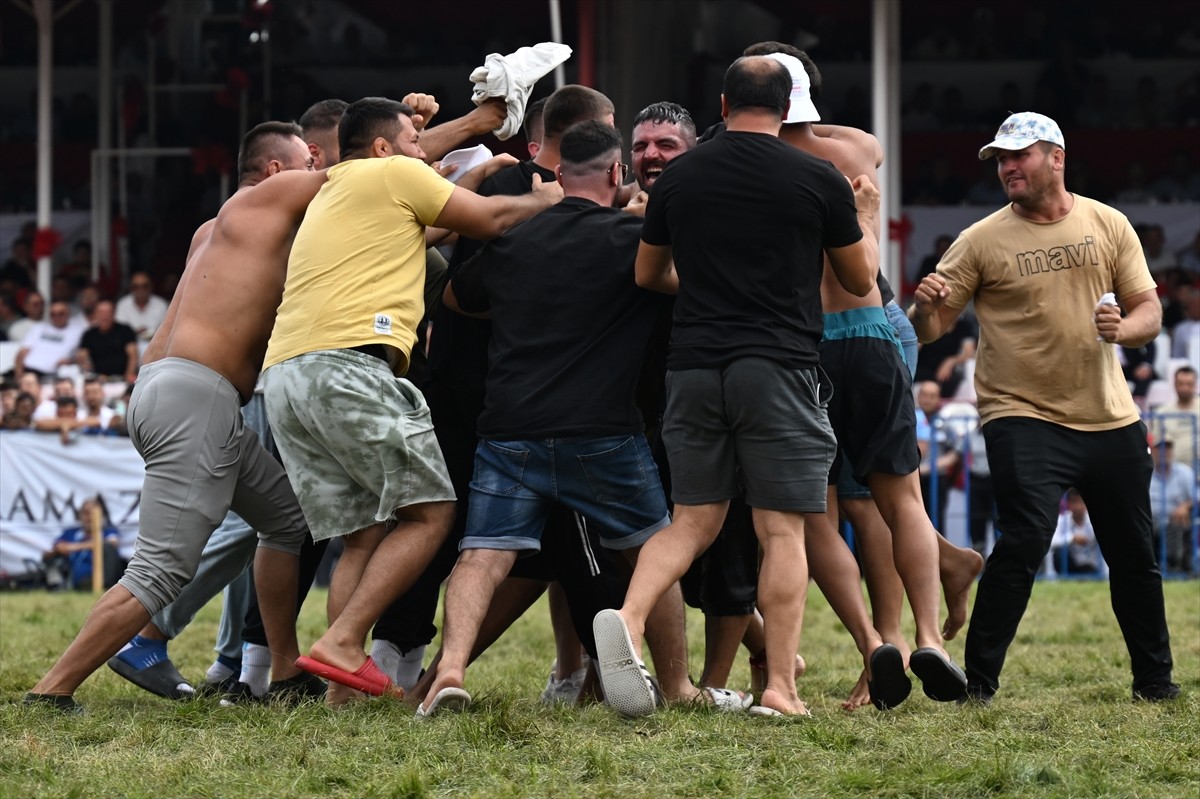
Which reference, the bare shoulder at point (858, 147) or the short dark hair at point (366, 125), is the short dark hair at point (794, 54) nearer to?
the bare shoulder at point (858, 147)

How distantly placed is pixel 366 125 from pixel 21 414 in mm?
9261

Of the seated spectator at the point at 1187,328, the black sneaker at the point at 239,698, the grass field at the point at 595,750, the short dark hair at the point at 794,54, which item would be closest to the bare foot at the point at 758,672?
the grass field at the point at 595,750

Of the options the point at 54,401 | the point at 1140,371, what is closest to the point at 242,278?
the point at 54,401

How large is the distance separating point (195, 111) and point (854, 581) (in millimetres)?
16070

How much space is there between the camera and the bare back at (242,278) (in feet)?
18.9

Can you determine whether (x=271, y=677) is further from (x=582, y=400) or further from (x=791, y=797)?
(x=791, y=797)

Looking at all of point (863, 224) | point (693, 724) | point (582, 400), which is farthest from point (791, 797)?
point (863, 224)

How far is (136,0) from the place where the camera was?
66.3 feet

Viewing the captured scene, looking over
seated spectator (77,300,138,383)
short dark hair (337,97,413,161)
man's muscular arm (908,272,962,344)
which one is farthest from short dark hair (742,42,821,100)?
seated spectator (77,300,138,383)

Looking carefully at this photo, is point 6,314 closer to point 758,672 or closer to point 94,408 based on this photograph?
point 94,408

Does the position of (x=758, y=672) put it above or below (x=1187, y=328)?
below

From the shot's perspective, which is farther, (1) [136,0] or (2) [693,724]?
(1) [136,0]

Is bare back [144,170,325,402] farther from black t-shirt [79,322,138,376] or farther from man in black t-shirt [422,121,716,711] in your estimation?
black t-shirt [79,322,138,376]

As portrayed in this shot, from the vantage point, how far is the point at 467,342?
6020 millimetres
